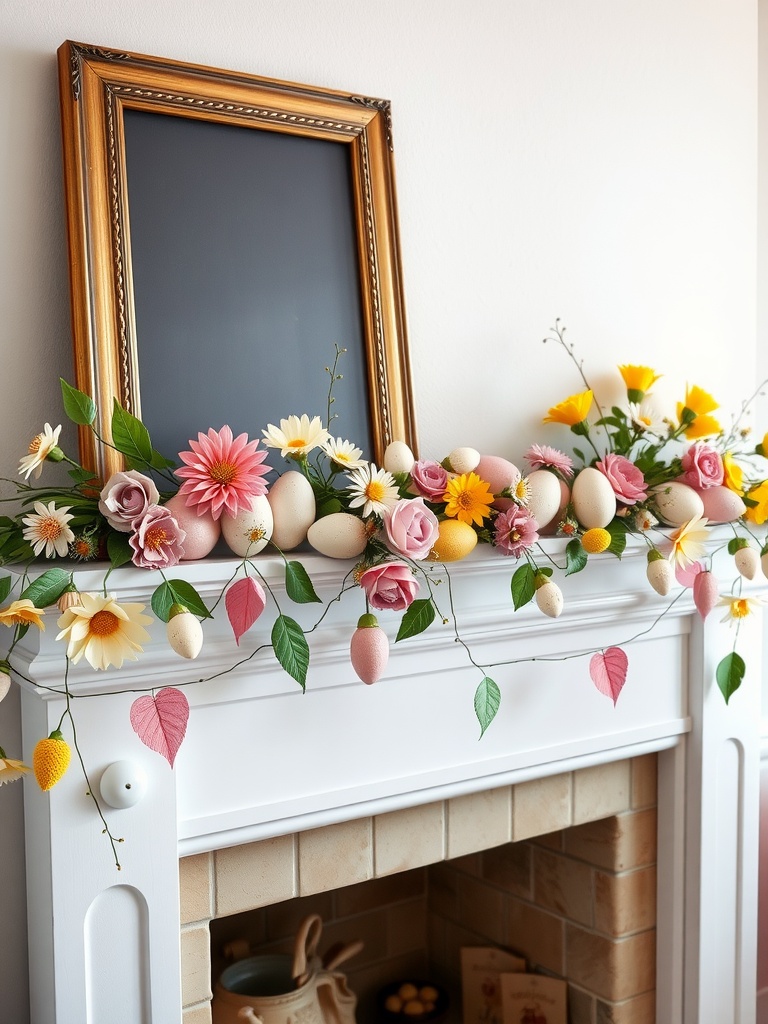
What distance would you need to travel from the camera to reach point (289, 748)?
117cm

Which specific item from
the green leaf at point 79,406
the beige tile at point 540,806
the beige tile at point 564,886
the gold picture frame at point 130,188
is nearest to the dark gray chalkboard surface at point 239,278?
the gold picture frame at point 130,188

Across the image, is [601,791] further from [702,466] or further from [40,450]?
[40,450]

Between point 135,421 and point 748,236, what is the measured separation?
1.30 meters

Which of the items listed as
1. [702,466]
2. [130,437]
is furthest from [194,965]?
[702,466]

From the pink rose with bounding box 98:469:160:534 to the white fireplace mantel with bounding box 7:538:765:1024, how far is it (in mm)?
59

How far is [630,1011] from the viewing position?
5.18ft

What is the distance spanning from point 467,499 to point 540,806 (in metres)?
0.57

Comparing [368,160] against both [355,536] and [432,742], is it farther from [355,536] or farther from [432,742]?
[432,742]

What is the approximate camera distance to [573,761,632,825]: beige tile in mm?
1492

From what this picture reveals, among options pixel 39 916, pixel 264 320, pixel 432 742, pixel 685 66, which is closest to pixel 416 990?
pixel 432 742

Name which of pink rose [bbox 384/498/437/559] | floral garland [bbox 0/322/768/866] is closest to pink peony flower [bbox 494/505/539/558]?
floral garland [bbox 0/322/768/866]

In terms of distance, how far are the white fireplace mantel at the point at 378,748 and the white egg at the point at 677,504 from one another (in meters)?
0.07

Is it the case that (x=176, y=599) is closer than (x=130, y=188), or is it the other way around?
(x=176, y=599)

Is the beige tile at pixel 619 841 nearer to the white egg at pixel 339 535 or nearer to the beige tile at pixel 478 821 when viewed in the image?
the beige tile at pixel 478 821
